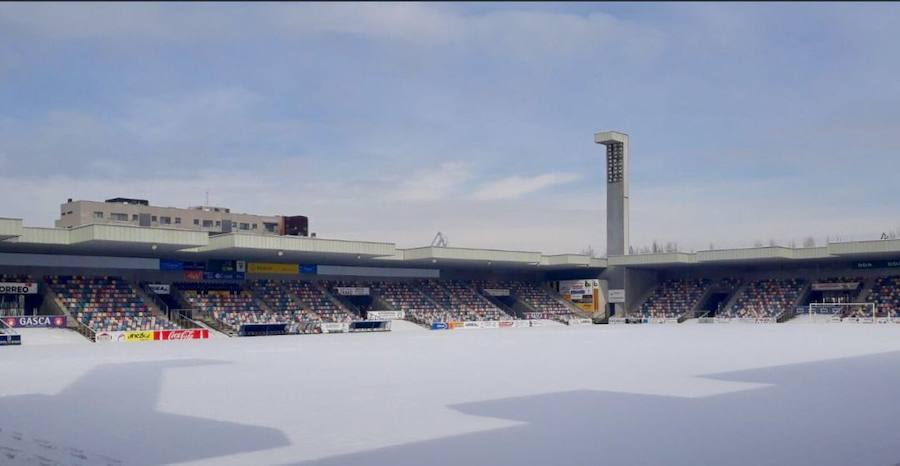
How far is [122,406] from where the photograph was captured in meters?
18.7

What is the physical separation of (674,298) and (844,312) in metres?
16.2

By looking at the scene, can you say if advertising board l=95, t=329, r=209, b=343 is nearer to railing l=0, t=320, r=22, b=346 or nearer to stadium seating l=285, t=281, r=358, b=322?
railing l=0, t=320, r=22, b=346

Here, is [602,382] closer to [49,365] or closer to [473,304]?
[49,365]

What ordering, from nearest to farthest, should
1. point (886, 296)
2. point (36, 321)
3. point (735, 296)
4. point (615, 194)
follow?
point (36, 321), point (886, 296), point (735, 296), point (615, 194)

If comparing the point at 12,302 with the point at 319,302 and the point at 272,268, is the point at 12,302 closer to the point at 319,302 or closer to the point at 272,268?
the point at 272,268

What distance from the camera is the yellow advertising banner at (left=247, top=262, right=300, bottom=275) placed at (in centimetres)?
6694

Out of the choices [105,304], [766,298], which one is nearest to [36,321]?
[105,304]

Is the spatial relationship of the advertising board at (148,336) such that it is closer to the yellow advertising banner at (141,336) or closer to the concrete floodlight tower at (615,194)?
the yellow advertising banner at (141,336)

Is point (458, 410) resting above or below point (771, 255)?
below

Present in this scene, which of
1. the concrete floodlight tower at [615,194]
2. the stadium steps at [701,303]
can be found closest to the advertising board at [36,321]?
the concrete floodlight tower at [615,194]

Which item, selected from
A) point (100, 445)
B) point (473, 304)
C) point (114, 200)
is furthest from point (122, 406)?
point (114, 200)

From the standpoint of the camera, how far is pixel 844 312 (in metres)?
71.6

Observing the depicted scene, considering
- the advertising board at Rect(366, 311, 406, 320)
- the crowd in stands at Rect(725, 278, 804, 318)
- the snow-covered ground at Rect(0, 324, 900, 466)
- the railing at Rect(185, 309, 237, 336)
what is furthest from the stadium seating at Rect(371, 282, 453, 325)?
the snow-covered ground at Rect(0, 324, 900, 466)

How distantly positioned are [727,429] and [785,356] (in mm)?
18600
